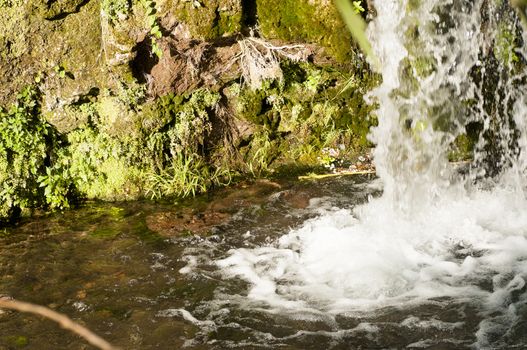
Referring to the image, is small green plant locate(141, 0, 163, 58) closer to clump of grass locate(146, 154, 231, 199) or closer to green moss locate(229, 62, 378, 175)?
green moss locate(229, 62, 378, 175)

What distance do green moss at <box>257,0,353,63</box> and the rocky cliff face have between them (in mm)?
14

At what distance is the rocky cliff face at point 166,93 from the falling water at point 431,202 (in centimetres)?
85

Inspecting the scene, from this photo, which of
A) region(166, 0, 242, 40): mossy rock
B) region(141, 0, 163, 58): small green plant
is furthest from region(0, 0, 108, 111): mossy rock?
region(166, 0, 242, 40): mossy rock

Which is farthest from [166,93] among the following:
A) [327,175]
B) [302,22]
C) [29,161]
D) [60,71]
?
[327,175]

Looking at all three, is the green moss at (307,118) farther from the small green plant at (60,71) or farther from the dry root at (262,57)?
the small green plant at (60,71)

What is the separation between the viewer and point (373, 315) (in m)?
4.21

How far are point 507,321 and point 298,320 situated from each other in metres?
1.49

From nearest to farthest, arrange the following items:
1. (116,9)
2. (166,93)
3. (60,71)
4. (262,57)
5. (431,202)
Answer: (431,202) → (116,9) → (60,71) → (166,93) → (262,57)

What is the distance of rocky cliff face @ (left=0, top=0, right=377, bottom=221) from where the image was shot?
677 centimetres

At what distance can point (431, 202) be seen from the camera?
640 centimetres

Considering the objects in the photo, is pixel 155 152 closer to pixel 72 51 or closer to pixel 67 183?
pixel 67 183

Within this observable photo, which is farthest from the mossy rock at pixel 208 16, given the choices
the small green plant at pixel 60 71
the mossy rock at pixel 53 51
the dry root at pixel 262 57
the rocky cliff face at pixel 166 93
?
the small green plant at pixel 60 71

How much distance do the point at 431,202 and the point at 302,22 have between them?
2.81 metres

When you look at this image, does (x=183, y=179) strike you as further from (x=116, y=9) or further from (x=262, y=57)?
(x=116, y=9)
